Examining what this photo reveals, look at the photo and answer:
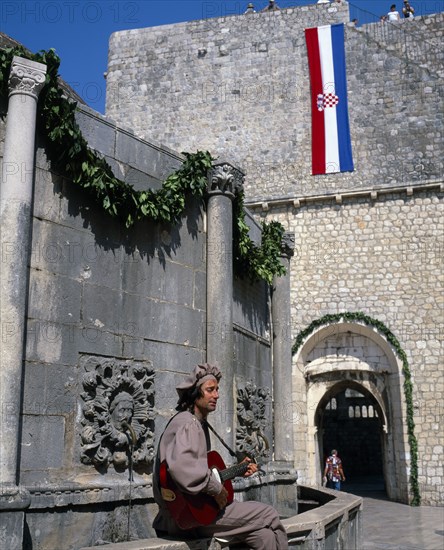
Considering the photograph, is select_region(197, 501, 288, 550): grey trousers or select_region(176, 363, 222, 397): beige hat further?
select_region(176, 363, 222, 397): beige hat

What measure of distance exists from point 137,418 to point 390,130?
17.8 meters

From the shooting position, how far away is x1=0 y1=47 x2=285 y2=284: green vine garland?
5.90 m

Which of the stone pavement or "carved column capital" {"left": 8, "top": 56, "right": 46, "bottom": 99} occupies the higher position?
"carved column capital" {"left": 8, "top": 56, "right": 46, "bottom": 99}

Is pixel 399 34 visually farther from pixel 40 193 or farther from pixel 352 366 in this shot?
pixel 40 193

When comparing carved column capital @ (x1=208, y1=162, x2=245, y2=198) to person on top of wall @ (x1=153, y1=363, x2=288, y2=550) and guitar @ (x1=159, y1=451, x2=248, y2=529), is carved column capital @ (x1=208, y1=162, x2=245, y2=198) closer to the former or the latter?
person on top of wall @ (x1=153, y1=363, x2=288, y2=550)

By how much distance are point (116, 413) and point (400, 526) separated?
10.0 m

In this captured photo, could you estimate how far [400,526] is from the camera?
14.0 m

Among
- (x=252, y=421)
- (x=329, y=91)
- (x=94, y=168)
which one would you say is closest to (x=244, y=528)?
(x=94, y=168)

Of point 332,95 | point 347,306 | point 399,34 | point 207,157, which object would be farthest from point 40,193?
point 399,34

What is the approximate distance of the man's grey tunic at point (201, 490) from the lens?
12.7 feet

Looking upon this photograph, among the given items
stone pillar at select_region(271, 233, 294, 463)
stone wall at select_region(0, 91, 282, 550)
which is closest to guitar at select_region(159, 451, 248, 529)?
stone wall at select_region(0, 91, 282, 550)

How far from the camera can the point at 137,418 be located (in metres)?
6.33

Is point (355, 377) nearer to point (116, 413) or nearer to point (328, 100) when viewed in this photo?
point (328, 100)

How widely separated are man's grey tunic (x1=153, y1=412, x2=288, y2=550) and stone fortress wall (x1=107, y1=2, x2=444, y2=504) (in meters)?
16.5
